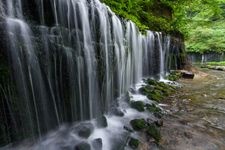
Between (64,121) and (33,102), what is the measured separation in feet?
3.04

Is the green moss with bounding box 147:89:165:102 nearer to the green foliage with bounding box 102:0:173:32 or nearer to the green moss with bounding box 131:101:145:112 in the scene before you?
the green moss with bounding box 131:101:145:112

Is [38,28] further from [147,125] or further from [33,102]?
[147,125]

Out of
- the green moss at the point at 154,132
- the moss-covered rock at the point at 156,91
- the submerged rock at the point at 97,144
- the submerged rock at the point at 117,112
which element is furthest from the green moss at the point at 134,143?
the moss-covered rock at the point at 156,91

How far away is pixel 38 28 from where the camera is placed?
12.9 feet

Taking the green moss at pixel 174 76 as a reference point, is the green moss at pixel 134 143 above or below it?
below

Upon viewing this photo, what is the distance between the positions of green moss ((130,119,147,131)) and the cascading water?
742 millimetres

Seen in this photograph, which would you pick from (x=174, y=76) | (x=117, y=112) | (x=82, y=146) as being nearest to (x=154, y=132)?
(x=117, y=112)

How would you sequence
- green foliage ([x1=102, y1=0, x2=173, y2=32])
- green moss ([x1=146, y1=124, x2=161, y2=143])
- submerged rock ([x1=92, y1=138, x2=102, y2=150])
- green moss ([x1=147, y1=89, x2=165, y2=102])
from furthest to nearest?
green foliage ([x1=102, y1=0, x2=173, y2=32]) < green moss ([x1=147, y1=89, x2=165, y2=102]) < green moss ([x1=146, y1=124, x2=161, y2=143]) < submerged rock ([x1=92, y1=138, x2=102, y2=150])

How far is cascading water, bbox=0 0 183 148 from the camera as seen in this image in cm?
354

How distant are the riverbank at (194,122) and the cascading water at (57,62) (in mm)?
1466

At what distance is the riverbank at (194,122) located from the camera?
456cm

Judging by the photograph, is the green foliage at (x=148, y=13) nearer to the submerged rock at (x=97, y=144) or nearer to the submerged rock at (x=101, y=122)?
the submerged rock at (x=101, y=122)

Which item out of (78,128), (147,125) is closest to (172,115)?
(147,125)

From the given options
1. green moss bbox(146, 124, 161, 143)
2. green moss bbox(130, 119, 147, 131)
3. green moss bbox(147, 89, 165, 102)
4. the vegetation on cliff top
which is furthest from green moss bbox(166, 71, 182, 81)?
green moss bbox(146, 124, 161, 143)
